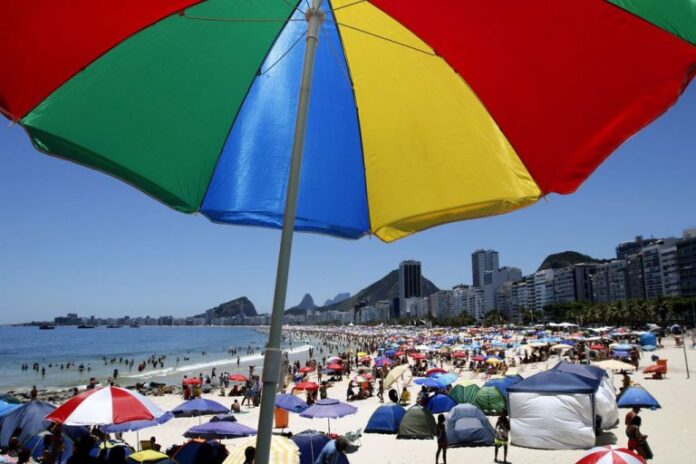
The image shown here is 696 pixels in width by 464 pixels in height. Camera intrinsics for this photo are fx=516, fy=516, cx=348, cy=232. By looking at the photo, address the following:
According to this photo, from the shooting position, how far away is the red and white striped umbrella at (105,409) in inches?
289

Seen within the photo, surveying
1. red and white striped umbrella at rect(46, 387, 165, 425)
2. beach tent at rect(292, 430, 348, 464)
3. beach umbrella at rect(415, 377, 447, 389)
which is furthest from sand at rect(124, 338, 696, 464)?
red and white striped umbrella at rect(46, 387, 165, 425)

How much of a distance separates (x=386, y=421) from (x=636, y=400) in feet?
24.4

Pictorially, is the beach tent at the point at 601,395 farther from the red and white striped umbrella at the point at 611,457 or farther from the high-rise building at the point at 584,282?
the high-rise building at the point at 584,282

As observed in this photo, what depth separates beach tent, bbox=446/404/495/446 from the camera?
12969mm

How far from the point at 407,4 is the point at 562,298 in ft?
543

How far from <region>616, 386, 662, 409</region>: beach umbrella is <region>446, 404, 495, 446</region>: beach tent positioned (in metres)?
4.78

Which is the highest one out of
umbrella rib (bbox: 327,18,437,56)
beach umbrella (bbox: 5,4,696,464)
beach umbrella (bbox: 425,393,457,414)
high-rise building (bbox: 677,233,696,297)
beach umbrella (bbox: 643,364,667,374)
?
high-rise building (bbox: 677,233,696,297)

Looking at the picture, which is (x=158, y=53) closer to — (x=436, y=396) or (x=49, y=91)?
(x=49, y=91)

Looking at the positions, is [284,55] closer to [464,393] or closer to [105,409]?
[105,409]

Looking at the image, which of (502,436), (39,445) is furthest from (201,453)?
(502,436)

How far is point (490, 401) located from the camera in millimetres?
16469

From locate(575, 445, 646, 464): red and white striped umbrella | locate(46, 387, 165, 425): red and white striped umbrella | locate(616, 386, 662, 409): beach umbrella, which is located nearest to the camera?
locate(575, 445, 646, 464): red and white striped umbrella

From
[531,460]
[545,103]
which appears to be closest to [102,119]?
[545,103]

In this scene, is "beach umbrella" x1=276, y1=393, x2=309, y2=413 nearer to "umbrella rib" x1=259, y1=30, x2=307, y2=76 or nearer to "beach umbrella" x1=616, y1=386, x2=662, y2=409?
"beach umbrella" x1=616, y1=386, x2=662, y2=409
